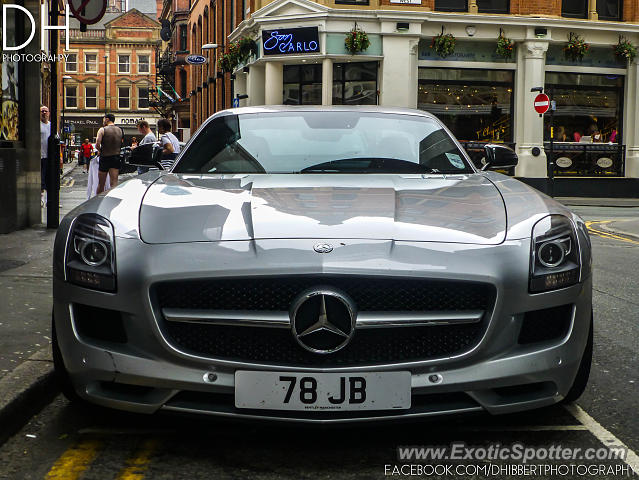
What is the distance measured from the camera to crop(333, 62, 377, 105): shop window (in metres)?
27.1

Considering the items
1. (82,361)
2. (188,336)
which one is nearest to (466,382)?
(188,336)

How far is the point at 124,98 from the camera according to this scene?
8844 cm

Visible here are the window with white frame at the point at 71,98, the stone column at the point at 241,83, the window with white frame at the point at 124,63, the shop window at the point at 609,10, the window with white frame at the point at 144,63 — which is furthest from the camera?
the window with white frame at the point at 144,63

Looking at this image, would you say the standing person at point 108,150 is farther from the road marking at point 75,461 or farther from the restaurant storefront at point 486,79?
the restaurant storefront at point 486,79

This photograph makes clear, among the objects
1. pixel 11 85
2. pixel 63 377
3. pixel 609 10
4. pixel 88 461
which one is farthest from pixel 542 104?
pixel 88 461

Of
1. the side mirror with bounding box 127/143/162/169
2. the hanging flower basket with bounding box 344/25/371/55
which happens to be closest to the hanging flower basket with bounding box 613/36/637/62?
the hanging flower basket with bounding box 344/25/371/55

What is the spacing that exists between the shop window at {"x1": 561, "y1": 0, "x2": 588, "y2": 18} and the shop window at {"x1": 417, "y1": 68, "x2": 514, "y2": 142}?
2913mm

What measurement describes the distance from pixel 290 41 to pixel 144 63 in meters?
65.5

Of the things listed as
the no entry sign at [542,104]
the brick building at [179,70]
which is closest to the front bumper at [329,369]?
the no entry sign at [542,104]

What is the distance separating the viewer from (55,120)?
36.8 ft

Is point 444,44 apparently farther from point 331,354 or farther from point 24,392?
point 331,354

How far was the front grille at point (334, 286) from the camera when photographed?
307 centimetres

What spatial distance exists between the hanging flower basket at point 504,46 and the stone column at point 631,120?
4298 mm

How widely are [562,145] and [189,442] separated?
2565 centimetres
